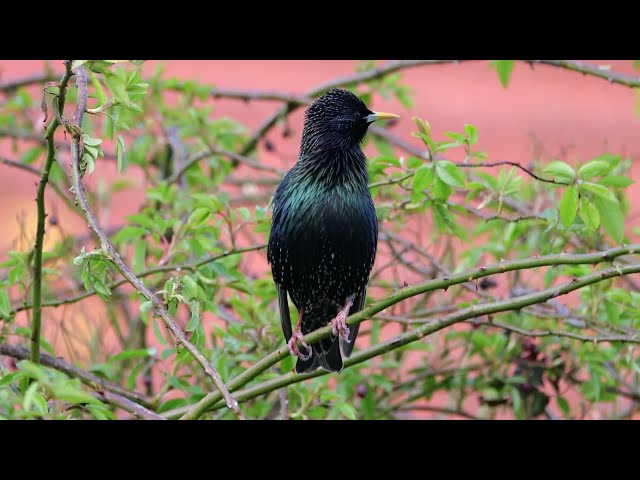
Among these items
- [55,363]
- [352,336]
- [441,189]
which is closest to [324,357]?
[352,336]

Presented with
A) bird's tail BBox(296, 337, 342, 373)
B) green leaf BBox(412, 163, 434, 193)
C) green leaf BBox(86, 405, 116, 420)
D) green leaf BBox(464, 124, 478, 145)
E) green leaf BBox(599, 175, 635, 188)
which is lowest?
green leaf BBox(86, 405, 116, 420)

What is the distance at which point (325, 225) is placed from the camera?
3.32 m

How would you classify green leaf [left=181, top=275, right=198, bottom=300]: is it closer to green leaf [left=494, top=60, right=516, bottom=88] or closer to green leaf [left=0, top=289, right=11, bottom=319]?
green leaf [left=0, top=289, right=11, bottom=319]

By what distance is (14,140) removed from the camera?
508cm

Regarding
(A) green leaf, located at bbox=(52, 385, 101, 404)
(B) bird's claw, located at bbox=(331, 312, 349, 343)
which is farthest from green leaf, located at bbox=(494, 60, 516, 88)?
(A) green leaf, located at bbox=(52, 385, 101, 404)

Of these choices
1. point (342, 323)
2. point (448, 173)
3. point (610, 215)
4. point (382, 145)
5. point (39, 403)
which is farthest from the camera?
point (382, 145)

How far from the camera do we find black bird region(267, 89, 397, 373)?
3322 mm

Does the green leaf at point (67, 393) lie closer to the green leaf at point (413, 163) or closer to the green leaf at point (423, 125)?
the green leaf at point (423, 125)

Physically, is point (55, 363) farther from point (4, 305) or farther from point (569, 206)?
point (569, 206)

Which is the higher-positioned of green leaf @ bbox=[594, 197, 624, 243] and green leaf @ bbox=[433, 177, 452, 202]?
green leaf @ bbox=[433, 177, 452, 202]

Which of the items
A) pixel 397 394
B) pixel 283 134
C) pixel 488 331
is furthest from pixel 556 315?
pixel 283 134

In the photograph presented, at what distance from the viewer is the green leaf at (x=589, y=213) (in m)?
2.68

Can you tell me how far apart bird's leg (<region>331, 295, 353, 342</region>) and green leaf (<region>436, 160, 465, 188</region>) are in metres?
0.51
